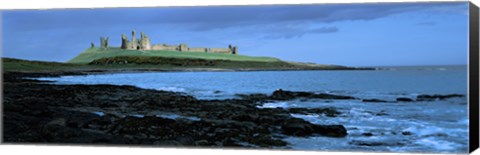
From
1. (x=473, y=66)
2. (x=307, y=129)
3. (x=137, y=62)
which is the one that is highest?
(x=137, y=62)

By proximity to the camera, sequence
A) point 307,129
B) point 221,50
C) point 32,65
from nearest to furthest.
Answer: point 307,129 → point 221,50 → point 32,65

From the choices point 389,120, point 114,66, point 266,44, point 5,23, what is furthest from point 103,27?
point 389,120

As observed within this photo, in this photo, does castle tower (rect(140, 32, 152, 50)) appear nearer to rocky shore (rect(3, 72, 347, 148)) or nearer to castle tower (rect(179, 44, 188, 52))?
castle tower (rect(179, 44, 188, 52))

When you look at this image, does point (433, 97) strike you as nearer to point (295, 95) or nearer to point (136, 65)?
point (295, 95)

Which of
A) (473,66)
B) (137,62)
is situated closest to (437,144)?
(473,66)

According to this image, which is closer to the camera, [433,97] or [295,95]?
[433,97]
